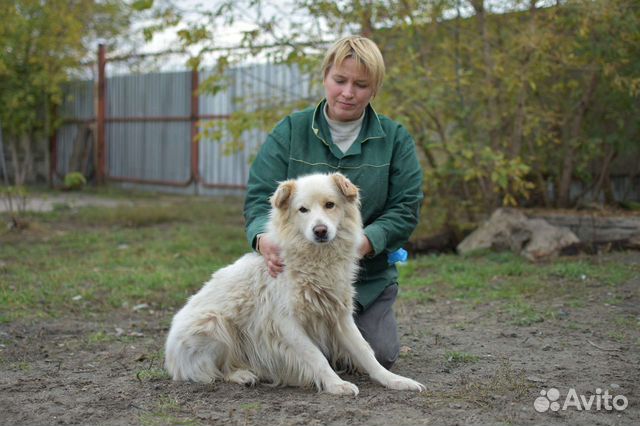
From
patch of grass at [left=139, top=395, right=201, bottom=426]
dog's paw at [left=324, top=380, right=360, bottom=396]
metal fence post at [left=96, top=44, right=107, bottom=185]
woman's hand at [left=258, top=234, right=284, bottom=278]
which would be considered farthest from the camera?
metal fence post at [left=96, top=44, right=107, bottom=185]

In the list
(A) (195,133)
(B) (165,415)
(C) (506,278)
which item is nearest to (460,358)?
(B) (165,415)

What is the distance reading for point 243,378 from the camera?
3.87 metres

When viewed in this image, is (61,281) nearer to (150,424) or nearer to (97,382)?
(97,382)

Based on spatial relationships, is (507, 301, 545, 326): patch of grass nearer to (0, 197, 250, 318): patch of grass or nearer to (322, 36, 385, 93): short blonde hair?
(322, 36, 385, 93): short blonde hair

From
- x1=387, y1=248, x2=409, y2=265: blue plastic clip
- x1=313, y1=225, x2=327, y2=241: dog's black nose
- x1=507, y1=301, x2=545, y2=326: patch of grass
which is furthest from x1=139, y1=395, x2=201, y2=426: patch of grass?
x1=507, y1=301, x2=545, y2=326: patch of grass

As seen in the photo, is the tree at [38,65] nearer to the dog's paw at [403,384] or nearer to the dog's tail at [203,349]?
the dog's tail at [203,349]

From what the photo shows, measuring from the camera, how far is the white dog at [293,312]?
3.63m

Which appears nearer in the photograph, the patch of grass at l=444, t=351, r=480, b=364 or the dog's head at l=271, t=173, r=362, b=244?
the dog's head at l=271, t=173, r=362, b=244

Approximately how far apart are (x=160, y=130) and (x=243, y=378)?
13.6 metres

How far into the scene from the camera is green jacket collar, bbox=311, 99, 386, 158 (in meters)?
4.16

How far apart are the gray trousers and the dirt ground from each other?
11 cm

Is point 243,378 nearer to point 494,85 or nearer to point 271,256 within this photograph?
point 271,256

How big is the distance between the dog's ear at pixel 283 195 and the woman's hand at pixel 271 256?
23cm

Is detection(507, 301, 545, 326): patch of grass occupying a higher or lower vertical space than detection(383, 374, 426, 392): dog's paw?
lower
